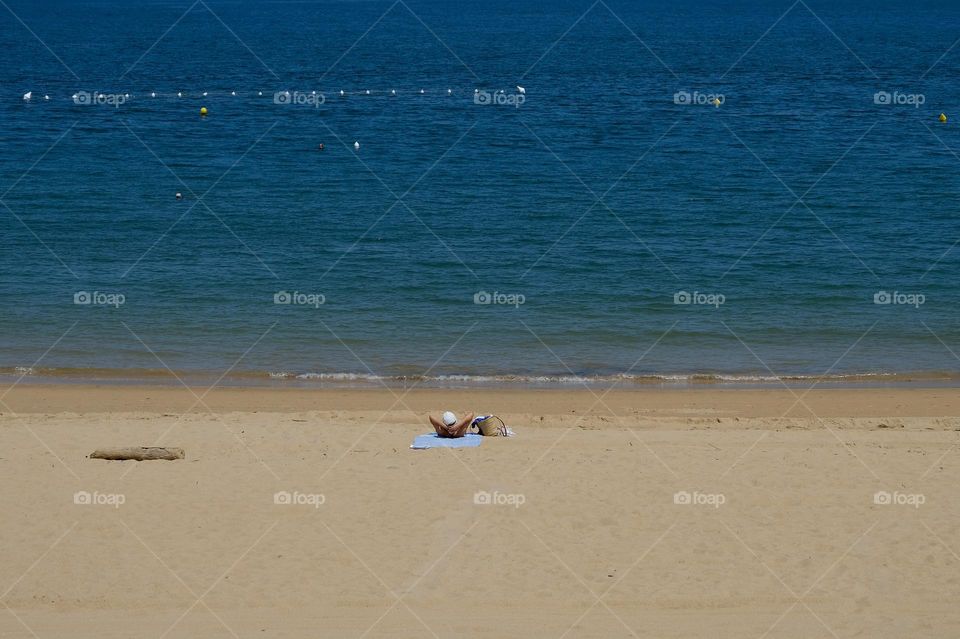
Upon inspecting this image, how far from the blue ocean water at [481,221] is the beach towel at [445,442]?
5343 mm

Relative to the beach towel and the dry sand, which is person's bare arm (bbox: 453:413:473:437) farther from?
the dry sand

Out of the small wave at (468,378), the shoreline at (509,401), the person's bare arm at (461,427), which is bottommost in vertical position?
A: the person's bare arm at (461,427)

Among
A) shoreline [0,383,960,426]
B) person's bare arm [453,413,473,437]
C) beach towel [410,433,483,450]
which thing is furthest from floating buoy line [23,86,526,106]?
beach towel [410,433,483,450]

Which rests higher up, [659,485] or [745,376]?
[745,376]

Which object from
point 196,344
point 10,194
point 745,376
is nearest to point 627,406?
point 745,376

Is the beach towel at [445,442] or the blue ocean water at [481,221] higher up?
the blue ocean water at [481,221]

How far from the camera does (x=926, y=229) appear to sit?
33312 millimetres

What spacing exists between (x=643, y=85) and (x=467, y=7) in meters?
113

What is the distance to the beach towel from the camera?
53.6 ft

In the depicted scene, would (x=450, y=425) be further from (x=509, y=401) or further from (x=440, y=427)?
(x=509, y=401)

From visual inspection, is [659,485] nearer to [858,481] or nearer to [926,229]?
[858,481]

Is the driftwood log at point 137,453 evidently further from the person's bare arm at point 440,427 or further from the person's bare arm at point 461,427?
the person's bare arm at point 461,427

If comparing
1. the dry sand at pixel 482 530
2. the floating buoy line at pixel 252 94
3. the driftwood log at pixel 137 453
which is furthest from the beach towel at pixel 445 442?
the floating buoy line at pixel 252 94

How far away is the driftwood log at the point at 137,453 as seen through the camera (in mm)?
15578
